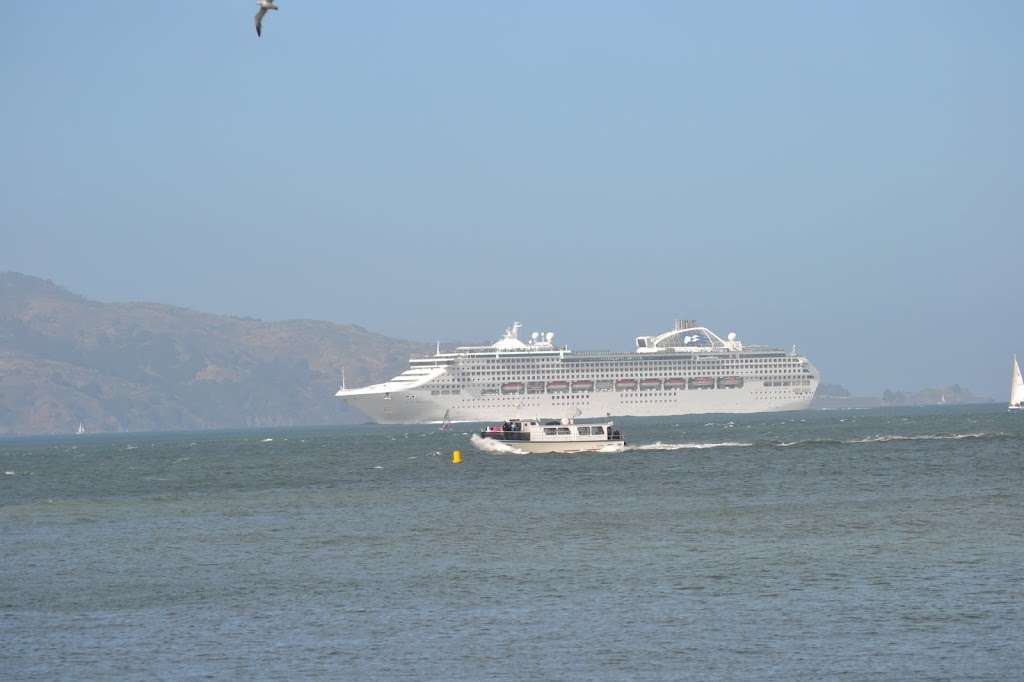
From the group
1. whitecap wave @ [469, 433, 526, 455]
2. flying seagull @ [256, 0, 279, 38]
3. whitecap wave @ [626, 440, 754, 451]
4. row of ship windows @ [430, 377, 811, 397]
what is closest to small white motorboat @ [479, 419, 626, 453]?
whitecap wave @ [469, 433, 526, 455]

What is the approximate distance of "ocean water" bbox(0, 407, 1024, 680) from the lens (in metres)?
23.6

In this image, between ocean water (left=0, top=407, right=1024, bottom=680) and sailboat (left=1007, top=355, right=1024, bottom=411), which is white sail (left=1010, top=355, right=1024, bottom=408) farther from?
ocean water (left=0, top=407, right=1024, bottom=680)

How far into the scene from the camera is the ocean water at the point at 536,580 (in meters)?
23.6

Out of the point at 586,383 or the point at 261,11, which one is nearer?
the point at 261,11

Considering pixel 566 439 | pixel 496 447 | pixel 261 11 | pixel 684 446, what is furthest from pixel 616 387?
pixel 261 11

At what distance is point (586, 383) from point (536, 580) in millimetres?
148525

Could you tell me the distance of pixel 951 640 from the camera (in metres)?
23.8

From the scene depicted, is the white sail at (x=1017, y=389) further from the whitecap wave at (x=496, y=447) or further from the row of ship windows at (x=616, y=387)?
the whitecap wave at (x=496, y=447)

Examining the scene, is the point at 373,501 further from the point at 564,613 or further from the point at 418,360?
the point at 418,360

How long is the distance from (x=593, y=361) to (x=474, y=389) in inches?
560

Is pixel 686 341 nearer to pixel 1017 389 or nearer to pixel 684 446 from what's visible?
pixel 1017 389

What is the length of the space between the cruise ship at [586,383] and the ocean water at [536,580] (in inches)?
4472

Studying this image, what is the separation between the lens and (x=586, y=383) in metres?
180

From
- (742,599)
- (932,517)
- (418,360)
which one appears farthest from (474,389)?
(742,599)
